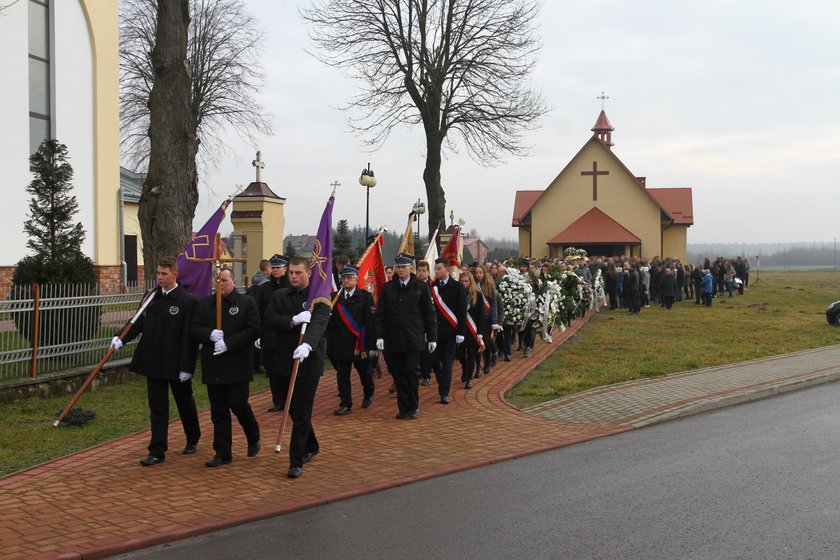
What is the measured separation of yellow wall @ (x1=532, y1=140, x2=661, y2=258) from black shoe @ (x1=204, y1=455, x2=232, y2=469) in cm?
4544

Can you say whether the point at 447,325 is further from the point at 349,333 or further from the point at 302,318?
the point at 302,318

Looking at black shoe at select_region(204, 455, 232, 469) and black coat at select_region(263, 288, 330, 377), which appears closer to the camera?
black coat at select_region(263, 288, 330, 377)

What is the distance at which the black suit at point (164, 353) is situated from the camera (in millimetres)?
7484

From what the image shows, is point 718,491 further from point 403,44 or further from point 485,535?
point 403,44

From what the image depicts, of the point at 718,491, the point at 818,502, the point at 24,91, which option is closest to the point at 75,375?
the point at 718,491

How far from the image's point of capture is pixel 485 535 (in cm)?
556

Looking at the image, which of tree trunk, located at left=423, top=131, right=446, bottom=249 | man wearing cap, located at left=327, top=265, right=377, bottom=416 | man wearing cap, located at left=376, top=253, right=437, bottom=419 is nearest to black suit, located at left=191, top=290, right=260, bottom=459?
man wearing cap, located at left=376, top=253, right=437, bottom=419

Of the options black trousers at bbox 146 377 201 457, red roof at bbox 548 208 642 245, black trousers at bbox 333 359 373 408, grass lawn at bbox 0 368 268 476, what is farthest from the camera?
red roof at bbox 548 208 642 245

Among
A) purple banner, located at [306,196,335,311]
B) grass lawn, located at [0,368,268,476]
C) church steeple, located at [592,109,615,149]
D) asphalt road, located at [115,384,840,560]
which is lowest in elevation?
asphalt road, located at [115,384,840,560]

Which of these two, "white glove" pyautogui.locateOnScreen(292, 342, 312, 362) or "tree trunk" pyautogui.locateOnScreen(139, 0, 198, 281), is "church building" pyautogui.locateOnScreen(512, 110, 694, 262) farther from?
"white glove" pyautogui.locateOnScreen(292, 342, 312, 362)

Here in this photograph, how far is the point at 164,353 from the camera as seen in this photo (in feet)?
24.6

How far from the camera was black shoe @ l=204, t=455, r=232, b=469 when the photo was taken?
7418mm

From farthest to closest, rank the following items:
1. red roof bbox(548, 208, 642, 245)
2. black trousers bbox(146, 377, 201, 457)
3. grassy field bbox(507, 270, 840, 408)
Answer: red roof bbox(548, 208, 642, 245) → grassy field bbox(507, 270, 840, 408) → black trousers bbox(146, 377, 201, 457)

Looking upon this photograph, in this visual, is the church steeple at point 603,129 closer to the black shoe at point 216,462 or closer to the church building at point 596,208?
the church building at point 596,208
